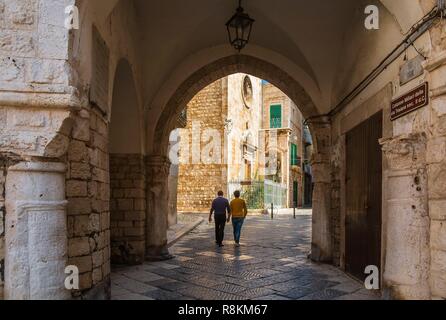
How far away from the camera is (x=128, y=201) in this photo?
651cm

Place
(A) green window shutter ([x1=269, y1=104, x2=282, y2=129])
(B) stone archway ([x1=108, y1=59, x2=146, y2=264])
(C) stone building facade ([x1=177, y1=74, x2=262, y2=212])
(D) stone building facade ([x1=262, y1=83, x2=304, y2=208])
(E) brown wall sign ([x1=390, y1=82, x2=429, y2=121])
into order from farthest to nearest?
(A) green window shutter ([x1=269, y1=104, x2=282, y2=129]) < (D) stone building facade ([x1=262, y1=83, x2=304, y2=208]) < (C) stone building facade ([x1=177, y1=74, x2=262, y2=212]) < (B) stone archway ([x1=108, y1=59, x2=146, y2=264]) < (E) brown wall sign ([x1=390, y1=82, x2=429, y2=121])

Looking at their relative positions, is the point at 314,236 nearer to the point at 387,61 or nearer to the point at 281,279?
the point at 281,279

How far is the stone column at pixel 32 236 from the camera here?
2.74 meters

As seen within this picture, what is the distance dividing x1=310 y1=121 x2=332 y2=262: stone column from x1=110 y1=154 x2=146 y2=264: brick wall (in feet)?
10.1

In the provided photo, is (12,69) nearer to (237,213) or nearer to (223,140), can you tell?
(237,213)

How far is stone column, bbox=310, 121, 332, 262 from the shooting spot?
6535 millimetres

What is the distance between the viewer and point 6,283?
2.73m

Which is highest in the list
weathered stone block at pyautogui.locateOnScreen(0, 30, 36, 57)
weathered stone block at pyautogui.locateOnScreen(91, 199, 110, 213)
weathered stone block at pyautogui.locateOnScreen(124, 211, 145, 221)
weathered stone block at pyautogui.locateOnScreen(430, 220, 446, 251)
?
weathered stone block at pyautogui.locateOnScreen(0, 30, 36, 57)

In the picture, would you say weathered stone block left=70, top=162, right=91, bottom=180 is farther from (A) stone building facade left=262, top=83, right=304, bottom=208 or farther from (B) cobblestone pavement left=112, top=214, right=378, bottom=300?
(A) stone building facade left=262, top=83, right=304, bottom=208

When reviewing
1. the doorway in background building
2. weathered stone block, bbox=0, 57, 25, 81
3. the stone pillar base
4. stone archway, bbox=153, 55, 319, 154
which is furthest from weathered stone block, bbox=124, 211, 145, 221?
→ the doorway in background building

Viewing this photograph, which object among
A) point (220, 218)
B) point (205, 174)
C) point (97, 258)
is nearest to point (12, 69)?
point (97, 258)

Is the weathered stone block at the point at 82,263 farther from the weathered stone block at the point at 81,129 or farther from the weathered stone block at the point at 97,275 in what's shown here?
the weathered stone block at the point at 81,129
